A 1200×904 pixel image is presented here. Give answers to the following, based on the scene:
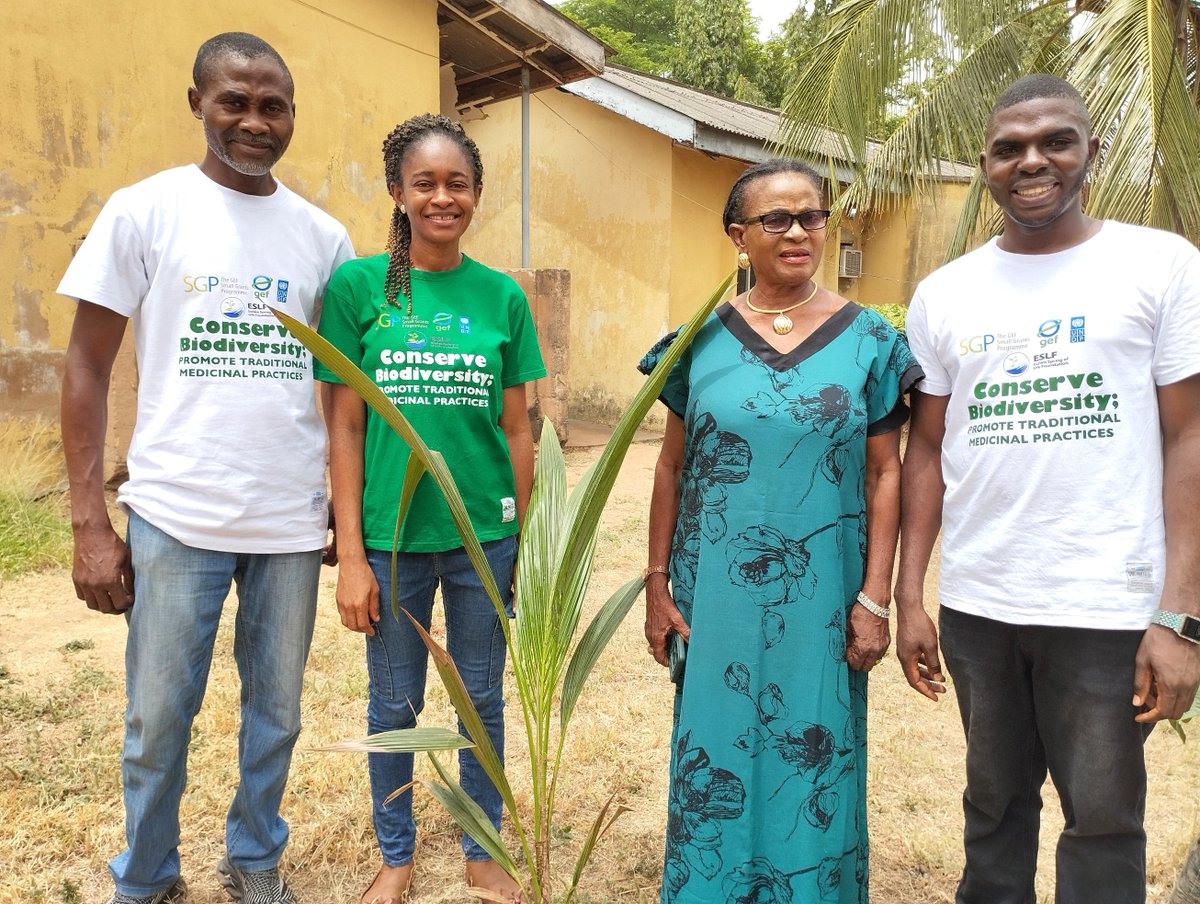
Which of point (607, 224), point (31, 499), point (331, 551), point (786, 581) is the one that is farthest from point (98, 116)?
point (786, 581)

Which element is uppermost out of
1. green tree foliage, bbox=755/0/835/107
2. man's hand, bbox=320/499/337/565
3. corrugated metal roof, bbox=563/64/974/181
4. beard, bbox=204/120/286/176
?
green tree foliage, bbox=755/0/835/107

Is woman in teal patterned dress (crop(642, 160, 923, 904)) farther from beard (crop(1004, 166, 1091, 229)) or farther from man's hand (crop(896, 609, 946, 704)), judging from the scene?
beard (crop(1004, 166, 1091, 229))

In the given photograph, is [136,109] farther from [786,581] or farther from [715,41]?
[715,41]

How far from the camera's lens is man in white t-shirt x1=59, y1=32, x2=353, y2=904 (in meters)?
2.02

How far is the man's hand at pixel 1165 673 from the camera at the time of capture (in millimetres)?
1665

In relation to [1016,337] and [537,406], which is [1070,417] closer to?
[1016,337]

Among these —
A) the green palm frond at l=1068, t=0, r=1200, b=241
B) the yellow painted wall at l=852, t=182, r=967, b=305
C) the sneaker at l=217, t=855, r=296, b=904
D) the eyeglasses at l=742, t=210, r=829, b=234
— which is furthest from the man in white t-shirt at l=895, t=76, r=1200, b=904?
the yellow painted wall at l=852, t=182, r=967, b=305

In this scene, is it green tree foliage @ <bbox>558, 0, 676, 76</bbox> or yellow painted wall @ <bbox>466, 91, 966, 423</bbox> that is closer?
yellow painted wall @ <bbox>466, 91, 966, 423</bbox>

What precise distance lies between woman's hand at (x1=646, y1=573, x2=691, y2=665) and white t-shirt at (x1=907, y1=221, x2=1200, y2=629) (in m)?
0.59

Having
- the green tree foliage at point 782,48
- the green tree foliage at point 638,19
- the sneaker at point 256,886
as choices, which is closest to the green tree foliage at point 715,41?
the green tree foliage at point 782,48

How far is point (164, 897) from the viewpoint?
2.29m

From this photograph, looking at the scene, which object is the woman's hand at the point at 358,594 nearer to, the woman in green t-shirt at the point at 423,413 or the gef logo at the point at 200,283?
the woman in green t-shirt at the point at 423,413

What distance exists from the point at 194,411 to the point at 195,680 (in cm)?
60

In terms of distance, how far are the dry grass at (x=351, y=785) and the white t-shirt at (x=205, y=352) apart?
2.51ft
